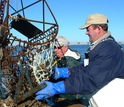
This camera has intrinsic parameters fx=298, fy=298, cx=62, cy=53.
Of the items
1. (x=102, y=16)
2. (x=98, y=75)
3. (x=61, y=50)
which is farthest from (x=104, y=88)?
(x=61, y=50)

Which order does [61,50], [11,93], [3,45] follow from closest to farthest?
[3,45], [11,93], [61,50]

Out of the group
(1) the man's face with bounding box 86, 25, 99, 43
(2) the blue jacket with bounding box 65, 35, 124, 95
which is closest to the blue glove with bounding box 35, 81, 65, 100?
(2) the blue jacket with bounding box 65, 35, 124, 95

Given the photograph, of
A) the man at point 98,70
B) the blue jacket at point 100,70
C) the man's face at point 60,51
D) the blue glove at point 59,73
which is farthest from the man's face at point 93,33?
the man's face at point 60,51

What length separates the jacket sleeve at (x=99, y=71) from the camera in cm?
552

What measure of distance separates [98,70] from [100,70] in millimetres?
38

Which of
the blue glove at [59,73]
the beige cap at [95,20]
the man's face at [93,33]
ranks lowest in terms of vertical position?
the blue glove at [59,73]

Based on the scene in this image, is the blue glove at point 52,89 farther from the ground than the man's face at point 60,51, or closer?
closer

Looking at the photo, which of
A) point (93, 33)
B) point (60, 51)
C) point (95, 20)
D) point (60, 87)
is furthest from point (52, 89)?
point (60, 51)

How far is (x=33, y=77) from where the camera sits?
650 centimetres

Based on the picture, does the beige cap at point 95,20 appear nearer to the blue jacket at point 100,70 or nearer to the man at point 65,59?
the blue jacket at point 100,70

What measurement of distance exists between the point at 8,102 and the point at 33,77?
75 cm

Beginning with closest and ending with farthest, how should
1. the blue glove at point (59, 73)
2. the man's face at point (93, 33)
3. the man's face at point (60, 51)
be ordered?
the man's face at point (93, 33) → the blue glove at point (59, 73) → the man's face at point (60, 51)

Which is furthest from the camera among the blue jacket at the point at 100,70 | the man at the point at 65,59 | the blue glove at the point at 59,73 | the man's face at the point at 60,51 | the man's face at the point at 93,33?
the man at the point at 65,59

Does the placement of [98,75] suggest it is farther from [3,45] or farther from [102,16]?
[3,45]
